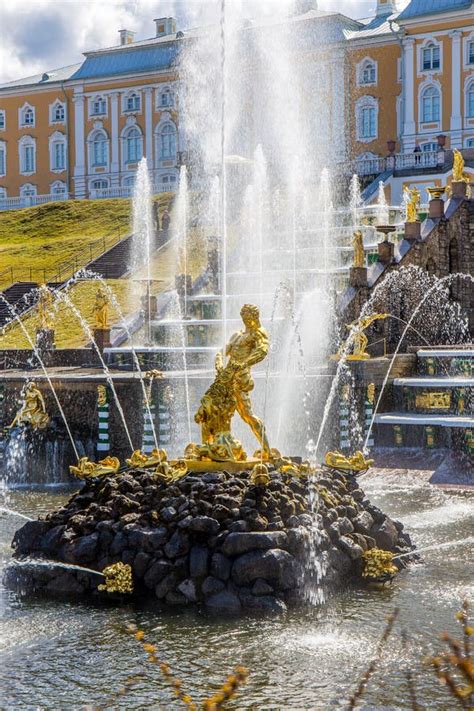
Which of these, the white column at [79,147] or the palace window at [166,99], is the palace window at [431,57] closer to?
the palace window at [166,99]

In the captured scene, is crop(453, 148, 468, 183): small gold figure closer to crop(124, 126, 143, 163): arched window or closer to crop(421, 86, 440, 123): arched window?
crop(421, 86, 440, 123): arched window

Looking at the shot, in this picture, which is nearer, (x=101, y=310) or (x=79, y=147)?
(x=101, y=310)

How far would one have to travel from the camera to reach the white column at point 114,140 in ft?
→ 195

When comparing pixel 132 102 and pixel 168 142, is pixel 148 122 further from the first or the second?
pixel 168 142

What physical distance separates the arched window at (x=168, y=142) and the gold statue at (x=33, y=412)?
40.0 meters

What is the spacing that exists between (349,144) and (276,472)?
4087 cm

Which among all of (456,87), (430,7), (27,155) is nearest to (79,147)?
(27,155)

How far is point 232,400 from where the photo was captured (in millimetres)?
11906

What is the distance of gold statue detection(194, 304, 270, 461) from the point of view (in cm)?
1185

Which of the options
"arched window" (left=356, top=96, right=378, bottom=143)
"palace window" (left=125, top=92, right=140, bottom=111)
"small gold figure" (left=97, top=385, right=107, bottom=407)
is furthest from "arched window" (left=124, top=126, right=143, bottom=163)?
"small gold figure" (left=97, top=385, right=107, bottom=407)

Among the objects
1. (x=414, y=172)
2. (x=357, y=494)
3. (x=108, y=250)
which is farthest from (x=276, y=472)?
(x=414, y=172)

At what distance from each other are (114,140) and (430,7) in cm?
1898

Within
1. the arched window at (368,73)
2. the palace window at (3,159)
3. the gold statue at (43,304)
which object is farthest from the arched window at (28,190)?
the gold statue at (43,304)

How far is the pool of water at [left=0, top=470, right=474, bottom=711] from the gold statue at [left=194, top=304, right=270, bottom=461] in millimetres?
2098
